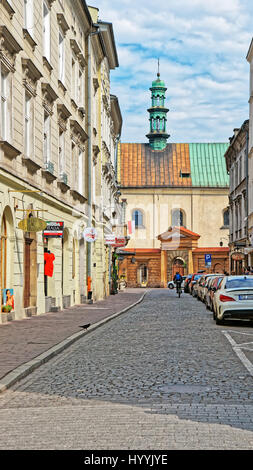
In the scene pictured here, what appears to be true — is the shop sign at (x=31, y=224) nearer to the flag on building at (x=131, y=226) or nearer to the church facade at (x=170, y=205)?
the flag on building at (x=131, y=226)

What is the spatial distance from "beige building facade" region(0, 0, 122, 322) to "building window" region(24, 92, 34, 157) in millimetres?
29

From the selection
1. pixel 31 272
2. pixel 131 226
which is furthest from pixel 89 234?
pixel 131 226

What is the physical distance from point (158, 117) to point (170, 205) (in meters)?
12.6

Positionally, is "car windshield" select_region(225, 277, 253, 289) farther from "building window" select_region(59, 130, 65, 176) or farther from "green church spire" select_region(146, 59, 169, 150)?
"green church spire" select_region(146, 59, 169, 150)

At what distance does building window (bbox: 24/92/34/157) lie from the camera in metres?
21.1

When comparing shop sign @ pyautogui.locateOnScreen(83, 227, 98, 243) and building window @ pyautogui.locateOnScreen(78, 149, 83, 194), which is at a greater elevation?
building window @ pyautogui.locateOnScreen(78, 149, 83, 194)

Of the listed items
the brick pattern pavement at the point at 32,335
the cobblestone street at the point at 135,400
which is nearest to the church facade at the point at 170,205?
the brick pattern pavement at the point at 32,335

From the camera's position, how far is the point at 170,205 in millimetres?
84062

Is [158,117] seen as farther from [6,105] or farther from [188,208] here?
[6,105]

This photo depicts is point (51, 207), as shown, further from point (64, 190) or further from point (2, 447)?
point (2, 447)

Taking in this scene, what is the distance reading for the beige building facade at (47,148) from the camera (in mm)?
19000

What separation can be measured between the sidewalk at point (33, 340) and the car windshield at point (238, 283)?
373cm

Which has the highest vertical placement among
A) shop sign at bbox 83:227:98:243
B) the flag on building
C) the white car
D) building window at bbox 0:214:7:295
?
the flag on building

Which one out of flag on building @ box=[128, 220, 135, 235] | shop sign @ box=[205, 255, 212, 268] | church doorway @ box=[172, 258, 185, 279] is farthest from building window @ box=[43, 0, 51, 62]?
church doorway @ box=[172, 258, 185, 279]
